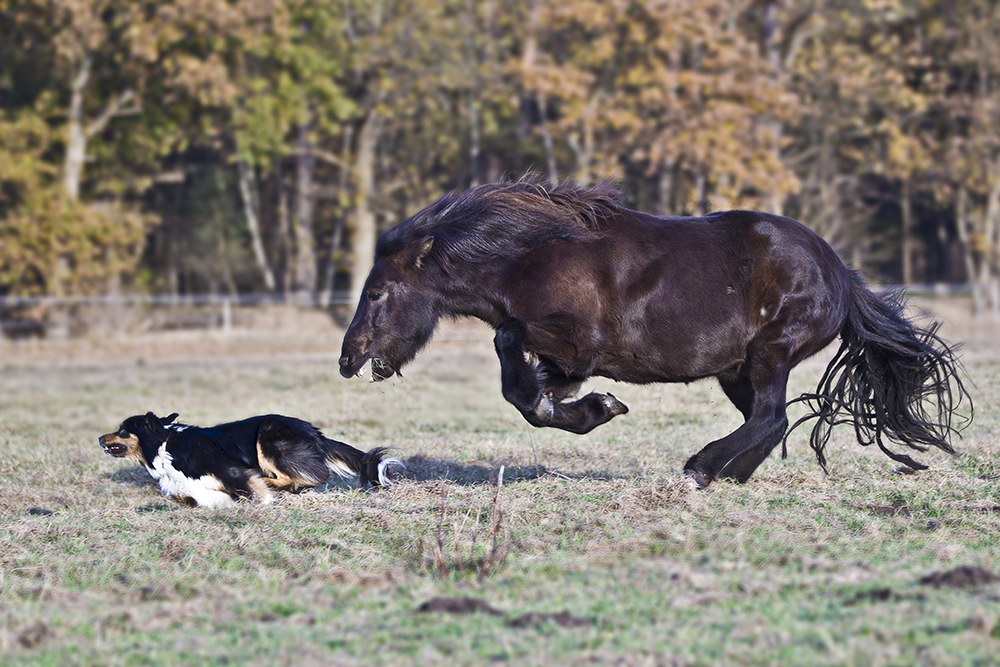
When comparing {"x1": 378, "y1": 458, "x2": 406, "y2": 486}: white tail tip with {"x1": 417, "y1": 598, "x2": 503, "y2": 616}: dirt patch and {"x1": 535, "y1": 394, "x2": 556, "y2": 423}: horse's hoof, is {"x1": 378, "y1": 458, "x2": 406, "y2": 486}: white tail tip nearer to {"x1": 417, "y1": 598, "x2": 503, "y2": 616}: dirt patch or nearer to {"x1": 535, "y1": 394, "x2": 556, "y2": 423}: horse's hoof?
{"x1": 535, "y1": 394, "x2": 556, "y2": 423}: horse's hoof

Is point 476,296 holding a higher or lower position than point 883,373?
higher

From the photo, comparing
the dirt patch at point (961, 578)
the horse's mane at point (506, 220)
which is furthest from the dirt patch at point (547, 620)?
the horse's mane at point (506, 220)

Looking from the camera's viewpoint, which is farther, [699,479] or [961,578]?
[699,479]

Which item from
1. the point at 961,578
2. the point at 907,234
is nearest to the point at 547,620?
the point at 961,578

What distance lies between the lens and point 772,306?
6688 mm

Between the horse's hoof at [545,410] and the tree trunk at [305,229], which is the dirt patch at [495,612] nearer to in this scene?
the horse's hoof at [545,410]

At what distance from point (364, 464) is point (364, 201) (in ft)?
83.3

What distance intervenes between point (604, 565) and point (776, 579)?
31.6 inches

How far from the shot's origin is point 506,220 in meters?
6.78

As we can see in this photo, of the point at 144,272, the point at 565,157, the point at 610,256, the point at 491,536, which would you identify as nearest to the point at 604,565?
the point at 491,536

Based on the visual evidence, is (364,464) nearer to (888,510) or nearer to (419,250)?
(419,250)

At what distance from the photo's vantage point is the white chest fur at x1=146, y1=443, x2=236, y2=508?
7176mm

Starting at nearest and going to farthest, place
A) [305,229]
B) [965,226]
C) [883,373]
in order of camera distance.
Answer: [883,373] → [305,229] → [965,226]

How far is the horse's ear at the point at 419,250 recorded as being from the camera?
6.88 metres
